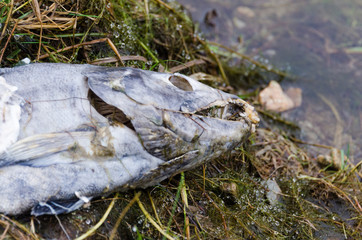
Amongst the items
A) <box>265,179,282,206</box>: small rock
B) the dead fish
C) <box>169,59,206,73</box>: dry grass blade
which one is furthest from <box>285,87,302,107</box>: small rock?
the dead fish

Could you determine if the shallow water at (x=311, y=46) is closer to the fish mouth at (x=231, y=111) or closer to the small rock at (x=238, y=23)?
the small rock at (x=238, y=23)

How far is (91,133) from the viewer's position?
2387 mm

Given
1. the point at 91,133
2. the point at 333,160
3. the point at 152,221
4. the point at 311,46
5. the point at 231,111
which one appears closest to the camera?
the point at 91,133

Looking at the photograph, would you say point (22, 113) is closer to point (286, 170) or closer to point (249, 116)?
point (249, 116)

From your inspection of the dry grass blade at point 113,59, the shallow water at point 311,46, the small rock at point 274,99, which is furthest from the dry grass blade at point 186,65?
the shallow water at point 311,46

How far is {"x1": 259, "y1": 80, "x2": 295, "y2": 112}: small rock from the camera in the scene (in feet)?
15.8

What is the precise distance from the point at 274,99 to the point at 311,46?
1424 mm

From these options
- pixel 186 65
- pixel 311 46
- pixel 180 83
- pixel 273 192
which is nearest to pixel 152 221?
pixel 180 83

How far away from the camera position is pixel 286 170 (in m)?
3.98

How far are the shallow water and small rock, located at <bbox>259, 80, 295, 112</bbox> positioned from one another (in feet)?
0.42

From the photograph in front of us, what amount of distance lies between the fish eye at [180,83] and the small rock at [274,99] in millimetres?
2307

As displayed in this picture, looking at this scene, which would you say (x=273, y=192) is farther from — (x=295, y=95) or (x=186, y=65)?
(x=295, y=95)

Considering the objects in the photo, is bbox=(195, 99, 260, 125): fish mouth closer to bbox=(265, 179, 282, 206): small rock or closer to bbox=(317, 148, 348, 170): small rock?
bbox=(265, 179, 282, 206): small rock

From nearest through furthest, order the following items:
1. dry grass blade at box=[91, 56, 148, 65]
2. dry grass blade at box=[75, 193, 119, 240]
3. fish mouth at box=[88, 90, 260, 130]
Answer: dry grass blade at box=[75, 193, 119, 240] → fish mouth at box=[88, 90, 260, 130] → dry grass blade at box=[91, 56, 148, 65]
